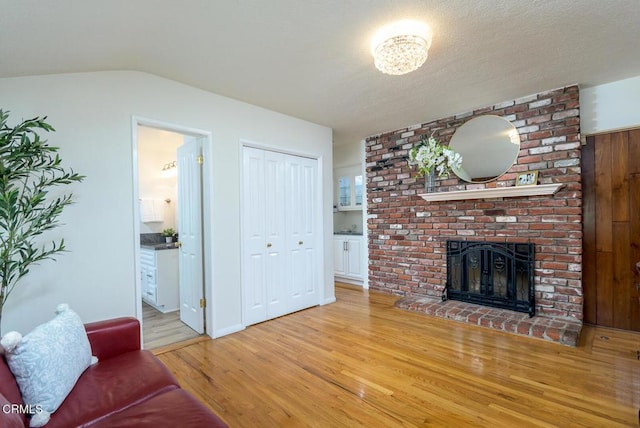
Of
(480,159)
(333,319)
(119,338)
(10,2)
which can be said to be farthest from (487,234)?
(10,2)

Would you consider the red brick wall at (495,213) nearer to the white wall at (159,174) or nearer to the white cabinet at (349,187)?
the white cabinet at (349,187)

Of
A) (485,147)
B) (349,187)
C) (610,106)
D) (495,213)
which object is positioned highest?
(610,106)

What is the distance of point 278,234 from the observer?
3.67 metres

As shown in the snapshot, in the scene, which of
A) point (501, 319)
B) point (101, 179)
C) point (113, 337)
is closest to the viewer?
point (113, 337)

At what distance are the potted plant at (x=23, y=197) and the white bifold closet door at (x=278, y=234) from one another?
1.61 meters

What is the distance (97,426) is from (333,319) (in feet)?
8.45

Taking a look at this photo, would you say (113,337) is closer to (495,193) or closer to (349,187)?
(495,193)

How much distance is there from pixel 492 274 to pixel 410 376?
Answer: 6.52 ft

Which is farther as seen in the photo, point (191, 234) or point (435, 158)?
point (435, 158)

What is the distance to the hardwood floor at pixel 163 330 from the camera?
297 centimetres

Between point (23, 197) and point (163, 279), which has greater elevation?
point (23, 197)

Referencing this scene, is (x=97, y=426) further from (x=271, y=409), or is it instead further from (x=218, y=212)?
(x=218, y=212)

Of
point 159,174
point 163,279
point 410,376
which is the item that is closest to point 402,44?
point 410,376

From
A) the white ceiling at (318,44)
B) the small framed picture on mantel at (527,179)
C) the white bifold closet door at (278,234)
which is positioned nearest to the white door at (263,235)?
the white bifold closet door at (278,234)
